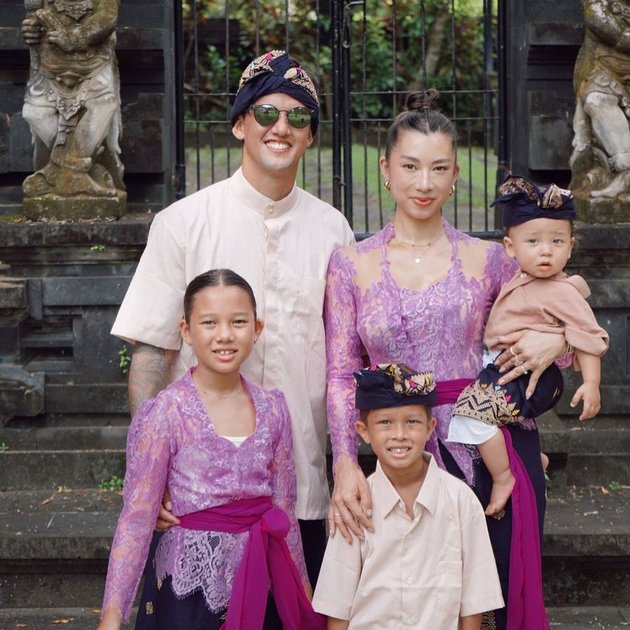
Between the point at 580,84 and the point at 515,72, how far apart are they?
0.62 metres

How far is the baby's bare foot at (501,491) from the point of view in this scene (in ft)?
10.9

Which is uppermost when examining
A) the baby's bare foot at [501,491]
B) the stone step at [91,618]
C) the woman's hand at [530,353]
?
the woman's hand at [530,353]

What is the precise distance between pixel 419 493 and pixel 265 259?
31.3 inches

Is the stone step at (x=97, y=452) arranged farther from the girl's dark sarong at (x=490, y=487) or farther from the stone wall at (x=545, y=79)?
the girl's dark sarong at (x=490, y=487)

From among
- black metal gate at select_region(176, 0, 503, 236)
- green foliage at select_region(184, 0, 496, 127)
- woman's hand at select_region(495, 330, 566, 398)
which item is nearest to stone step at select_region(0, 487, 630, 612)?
woman's hand at select_region(495, 330, 566, 398)

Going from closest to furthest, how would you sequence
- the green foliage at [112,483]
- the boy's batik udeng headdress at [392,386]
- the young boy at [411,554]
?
the boy's batik udeng headdress at [392,386], the young boy at [411,554], the green foliage at [112,483]

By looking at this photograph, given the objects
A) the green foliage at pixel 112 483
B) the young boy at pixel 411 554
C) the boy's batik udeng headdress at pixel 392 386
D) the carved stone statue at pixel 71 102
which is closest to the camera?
the boy's batik udeng headdress at pixel 392 386

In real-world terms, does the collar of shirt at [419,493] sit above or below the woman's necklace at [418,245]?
below

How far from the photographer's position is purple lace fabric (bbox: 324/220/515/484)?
10.9 ft

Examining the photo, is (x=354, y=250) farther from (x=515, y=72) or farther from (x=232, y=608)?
(x=515, y=72)

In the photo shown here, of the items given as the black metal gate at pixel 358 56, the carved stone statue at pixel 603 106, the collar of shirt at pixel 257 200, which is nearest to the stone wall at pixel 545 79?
the carved stone statue at pixel 603 106

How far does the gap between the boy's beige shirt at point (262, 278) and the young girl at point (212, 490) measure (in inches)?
5.6

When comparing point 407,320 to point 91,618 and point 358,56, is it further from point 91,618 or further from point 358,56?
point 358,56

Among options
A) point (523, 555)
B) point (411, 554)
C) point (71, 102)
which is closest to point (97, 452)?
point (71, 102)
